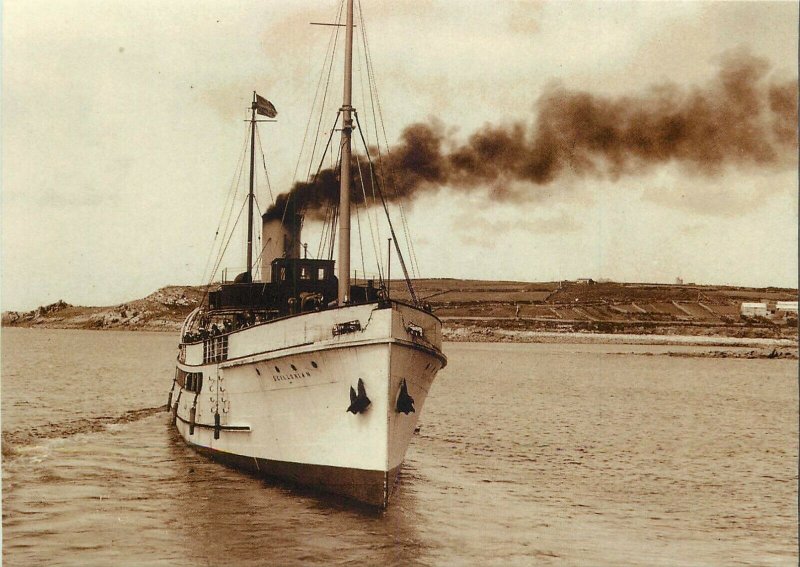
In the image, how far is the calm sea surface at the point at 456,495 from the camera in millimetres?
14852

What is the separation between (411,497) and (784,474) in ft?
40.3

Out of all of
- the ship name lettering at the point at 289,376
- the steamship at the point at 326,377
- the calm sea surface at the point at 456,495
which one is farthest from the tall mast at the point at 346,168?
the calm sea surface at the point at 456,495

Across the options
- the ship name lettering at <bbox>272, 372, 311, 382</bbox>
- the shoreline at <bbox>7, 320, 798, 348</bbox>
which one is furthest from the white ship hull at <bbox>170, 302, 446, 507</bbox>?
the shoreline at <bbox>7, 320, 798, 348</bbox>

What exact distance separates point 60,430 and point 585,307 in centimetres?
8388

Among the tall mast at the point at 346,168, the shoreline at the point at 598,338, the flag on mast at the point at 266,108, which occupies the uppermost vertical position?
the flag on mast at the point at 266,108

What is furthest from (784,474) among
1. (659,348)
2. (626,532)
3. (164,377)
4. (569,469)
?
(659,348)

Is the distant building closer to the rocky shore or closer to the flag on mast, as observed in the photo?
the rocky shore

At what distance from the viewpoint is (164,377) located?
2271 inches

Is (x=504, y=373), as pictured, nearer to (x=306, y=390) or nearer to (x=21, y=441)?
(x=21, y=441)

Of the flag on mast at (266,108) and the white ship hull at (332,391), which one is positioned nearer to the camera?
the white ship hull at (332,391)

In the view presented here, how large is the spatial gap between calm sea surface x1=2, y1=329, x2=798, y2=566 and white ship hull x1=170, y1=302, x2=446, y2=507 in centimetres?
80

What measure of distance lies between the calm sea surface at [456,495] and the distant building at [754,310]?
43685mm

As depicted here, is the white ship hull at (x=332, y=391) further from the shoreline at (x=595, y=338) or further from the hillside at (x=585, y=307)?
the shoreline at (x=595, y=338)

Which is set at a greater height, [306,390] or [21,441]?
[306,390]
